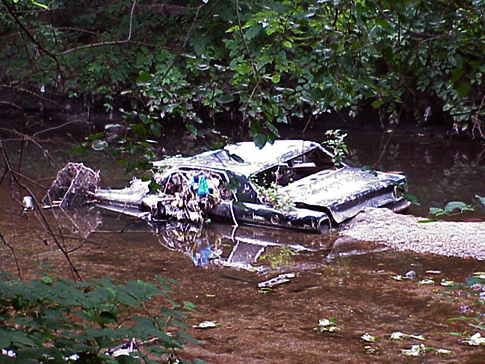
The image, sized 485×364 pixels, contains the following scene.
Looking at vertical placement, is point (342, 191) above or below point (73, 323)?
below

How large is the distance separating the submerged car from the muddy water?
1.08 ft

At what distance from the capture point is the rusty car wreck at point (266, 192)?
11.2 metres

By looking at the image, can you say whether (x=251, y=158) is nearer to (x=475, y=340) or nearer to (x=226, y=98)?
(x=475, y=340)

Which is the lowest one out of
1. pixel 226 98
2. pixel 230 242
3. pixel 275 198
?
pixel 230 242

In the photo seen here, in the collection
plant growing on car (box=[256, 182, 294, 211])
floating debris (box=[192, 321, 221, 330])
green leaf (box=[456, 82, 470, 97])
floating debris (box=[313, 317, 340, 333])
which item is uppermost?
green leaf (box=[456, 82, 470, 97])

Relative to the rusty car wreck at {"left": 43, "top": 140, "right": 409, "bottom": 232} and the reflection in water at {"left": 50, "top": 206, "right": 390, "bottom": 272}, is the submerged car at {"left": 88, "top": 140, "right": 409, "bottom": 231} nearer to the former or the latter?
the rusty car wreck at {"left": 43, "top": 140, "right": 409, "bottom": 232}

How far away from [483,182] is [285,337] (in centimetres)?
899

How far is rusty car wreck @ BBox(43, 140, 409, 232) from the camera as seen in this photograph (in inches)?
442

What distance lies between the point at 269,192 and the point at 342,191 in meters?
1.25

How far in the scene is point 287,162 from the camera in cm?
1293

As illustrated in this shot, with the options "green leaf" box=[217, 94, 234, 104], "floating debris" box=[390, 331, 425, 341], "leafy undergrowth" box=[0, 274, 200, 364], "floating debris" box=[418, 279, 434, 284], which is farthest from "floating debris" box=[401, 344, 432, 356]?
"green leaf" box=[217, 94, 234, 104]

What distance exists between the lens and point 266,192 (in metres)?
11.4

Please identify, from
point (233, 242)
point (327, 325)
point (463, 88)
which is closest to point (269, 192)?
point (233, 242)

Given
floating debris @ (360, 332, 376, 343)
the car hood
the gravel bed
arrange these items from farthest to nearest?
the car hood < the gravel bed < floating debris @ (360, 332, 376, 343)
